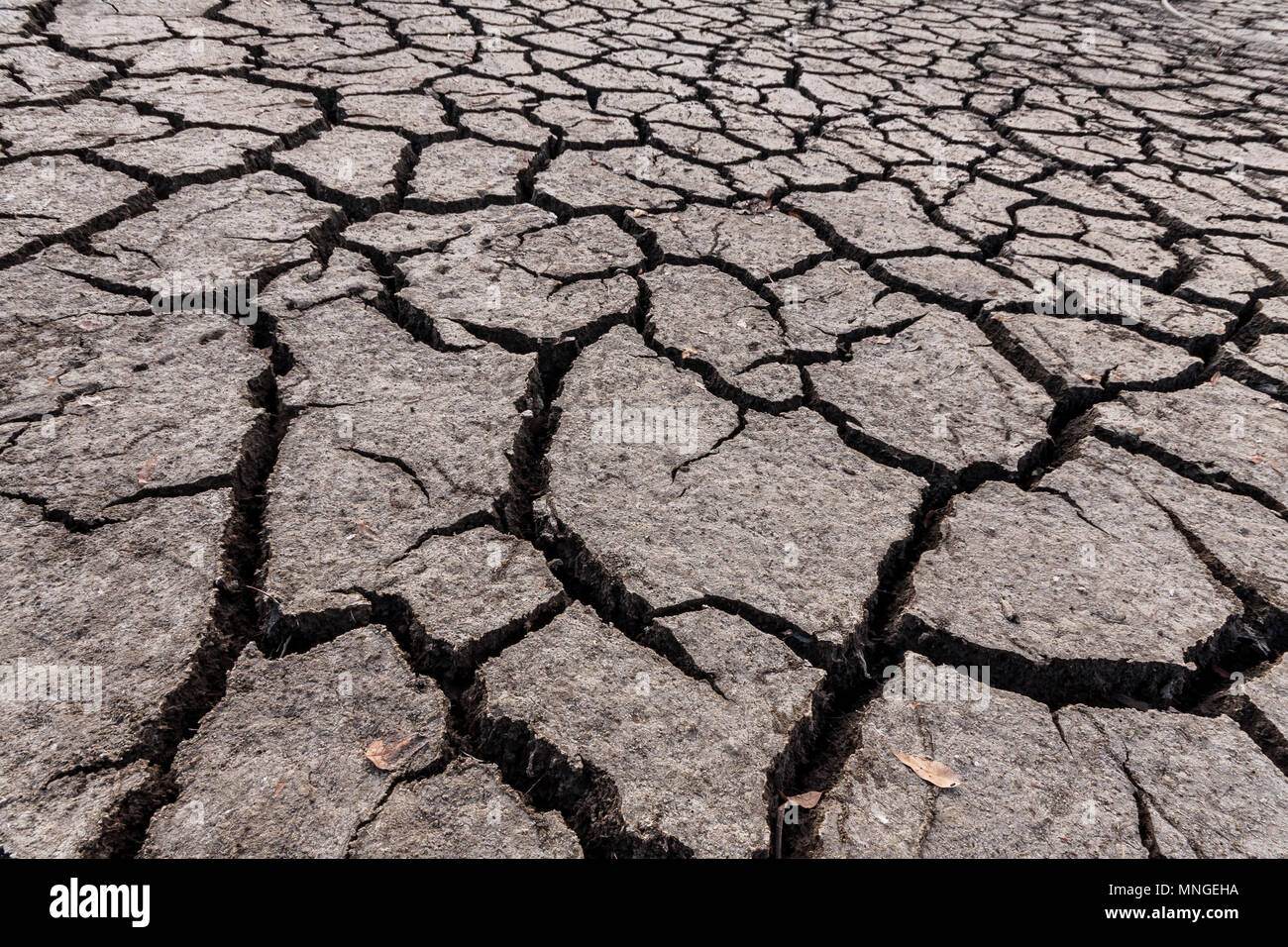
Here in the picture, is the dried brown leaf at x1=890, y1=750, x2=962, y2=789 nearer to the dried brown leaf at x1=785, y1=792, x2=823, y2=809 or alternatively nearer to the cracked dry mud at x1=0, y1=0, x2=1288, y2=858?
the cracked dry mud at x1=0, y1=0, x2=1288, y2=858

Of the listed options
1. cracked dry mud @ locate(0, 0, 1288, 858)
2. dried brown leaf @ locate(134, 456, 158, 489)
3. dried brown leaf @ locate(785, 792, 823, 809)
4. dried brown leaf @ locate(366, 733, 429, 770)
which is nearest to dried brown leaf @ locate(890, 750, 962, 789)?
cracked dry mud @ locate(0, 0, 1288, 858)

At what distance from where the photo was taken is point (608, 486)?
1670 millimetres

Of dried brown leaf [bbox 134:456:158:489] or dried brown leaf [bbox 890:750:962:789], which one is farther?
dried brown leaf [bbox 134:456:158:489]

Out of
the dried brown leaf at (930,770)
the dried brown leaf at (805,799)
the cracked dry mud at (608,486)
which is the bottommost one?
the dried brown leaf at (805,799)

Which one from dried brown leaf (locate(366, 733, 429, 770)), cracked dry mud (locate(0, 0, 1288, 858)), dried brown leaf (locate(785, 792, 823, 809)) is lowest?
dried brown leaf (locate(785, 792, 823, 809))

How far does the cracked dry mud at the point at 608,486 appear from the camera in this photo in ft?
3.78

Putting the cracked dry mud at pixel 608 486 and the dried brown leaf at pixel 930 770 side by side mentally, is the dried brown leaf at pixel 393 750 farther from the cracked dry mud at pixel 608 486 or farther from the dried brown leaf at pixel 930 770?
the dried brown leaf at pixel 930 770

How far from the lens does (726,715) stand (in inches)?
49.2

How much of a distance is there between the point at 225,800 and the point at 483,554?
56cm

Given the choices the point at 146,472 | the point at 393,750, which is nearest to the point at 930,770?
the point at 393,750

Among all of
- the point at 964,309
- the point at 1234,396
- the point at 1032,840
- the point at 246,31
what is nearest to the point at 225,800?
the point at 1032,840

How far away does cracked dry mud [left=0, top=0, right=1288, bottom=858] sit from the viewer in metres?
1.15

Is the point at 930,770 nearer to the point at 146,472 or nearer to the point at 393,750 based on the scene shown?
the point at 393,750

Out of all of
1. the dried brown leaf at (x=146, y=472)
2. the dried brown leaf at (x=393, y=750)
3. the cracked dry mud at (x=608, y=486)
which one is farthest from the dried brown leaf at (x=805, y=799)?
the dried brown leaf at (x=146, y=472)
